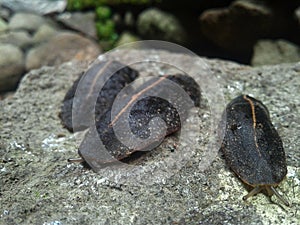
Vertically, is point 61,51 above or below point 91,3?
below

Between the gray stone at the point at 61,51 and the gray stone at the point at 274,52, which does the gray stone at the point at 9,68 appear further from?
Result: the gray stone at the point at 274,52

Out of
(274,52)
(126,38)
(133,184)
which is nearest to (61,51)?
(126,38)

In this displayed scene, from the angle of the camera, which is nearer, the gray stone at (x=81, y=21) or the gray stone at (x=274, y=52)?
the gray stone at (x=274, y=52)

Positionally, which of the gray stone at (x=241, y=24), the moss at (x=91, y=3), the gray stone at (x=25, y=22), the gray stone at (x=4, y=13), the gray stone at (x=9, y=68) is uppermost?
the gray stone at (x=241, y=24)

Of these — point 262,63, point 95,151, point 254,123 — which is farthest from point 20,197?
point 262,63

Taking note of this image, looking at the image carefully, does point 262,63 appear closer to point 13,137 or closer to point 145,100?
point 145,100

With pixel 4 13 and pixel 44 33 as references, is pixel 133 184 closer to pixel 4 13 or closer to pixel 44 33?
pixel 44 33

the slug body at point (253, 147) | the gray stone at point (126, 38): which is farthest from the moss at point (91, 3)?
the slug body at point (253, 147)
